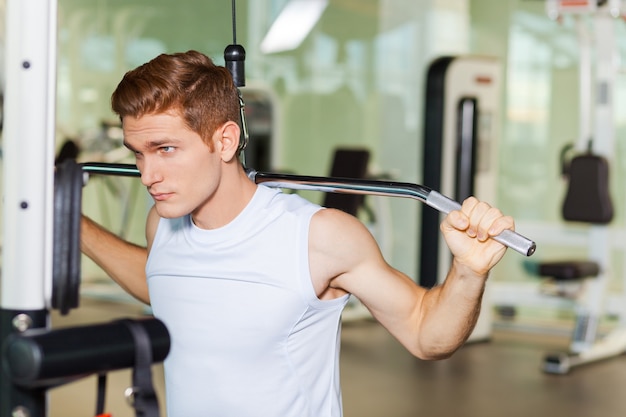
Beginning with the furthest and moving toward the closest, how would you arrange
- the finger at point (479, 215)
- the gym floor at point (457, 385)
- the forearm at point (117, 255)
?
1. the gym floor at point (457, 385)
2. the forearm at point (117, 255)
3. the finger at point (479, 215)

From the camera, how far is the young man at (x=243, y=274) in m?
1.39

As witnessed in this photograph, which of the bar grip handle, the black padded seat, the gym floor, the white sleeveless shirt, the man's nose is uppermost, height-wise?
the man's nose

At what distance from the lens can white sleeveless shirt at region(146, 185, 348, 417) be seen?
1476 mm

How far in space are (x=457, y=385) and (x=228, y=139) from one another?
3.08m

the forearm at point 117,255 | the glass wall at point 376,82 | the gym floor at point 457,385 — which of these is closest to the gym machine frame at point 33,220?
the forearm at point 117,255

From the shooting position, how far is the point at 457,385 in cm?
433

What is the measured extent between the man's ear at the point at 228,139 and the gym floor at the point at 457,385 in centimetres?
210

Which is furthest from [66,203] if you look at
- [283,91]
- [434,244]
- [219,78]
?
[283,91]

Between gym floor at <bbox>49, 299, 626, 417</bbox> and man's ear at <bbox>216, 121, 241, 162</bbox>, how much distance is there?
2.10m

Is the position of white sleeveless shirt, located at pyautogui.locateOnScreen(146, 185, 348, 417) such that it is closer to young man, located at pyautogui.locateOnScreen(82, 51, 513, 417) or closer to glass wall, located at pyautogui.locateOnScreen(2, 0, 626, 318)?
young man, located at pyautogui.locateOnScreen(82, 51, 513, 417)

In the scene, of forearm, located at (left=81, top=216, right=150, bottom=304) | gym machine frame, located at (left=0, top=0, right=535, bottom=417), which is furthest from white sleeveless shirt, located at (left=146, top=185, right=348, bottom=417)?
gym machine frame, located at (left=0, top=0, right=535, bottom=417)

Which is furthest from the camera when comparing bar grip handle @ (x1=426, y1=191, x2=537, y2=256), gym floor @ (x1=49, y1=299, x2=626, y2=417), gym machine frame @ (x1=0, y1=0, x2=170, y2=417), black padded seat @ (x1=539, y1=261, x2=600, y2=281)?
black padded seat @ (x1=539, y1=261, x2=600, y2=281)

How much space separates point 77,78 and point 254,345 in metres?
5.50

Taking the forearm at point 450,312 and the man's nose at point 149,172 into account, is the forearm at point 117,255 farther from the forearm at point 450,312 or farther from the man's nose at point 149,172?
the forearm at point 450,312
